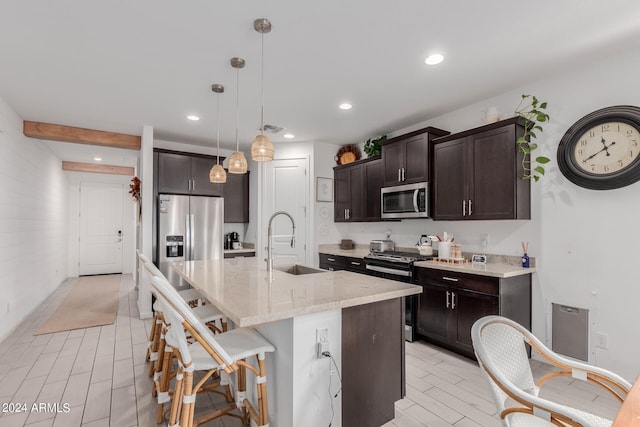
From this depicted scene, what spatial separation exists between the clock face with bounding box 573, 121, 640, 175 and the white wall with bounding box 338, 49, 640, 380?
0.19 m

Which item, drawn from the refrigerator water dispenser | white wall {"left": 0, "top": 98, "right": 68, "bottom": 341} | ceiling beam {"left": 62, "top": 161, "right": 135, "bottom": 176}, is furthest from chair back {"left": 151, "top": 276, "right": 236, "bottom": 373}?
ceiling beam {"left": 62, "top": 161, "right": 135, "bottom": 176}

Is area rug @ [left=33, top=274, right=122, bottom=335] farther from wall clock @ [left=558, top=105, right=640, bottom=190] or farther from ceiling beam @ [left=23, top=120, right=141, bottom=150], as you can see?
wall clock @ [left=558, top=105, right=640, bottom=190]

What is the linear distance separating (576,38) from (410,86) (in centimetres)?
124

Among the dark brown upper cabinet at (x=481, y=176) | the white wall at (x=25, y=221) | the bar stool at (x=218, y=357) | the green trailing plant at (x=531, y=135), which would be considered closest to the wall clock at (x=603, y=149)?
the green trailing plant at (x=531, y=135)

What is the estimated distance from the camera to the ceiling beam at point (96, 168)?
666cm

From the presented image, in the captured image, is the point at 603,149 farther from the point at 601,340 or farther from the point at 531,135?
the point at 601,340

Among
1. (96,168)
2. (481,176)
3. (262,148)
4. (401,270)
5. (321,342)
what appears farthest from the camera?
(96,168)

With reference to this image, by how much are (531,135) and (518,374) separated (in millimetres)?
2381

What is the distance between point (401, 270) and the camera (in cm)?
350

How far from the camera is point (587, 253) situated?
8.66 ft

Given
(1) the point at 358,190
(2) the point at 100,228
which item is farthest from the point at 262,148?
(2) the point at 100,228

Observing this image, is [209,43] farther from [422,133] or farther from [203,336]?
[422,133]

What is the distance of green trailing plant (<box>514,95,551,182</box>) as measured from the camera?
9.26 feet

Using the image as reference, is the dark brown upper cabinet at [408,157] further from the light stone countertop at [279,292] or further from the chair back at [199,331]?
the chair back at [199,331]
